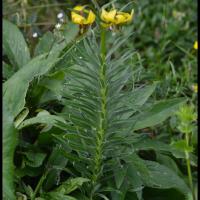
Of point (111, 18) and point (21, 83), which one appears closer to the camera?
point (111, 18)

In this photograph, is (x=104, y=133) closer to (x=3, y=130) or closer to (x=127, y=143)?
(x=127, y=143)

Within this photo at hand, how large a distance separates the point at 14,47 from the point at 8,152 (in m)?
0.95

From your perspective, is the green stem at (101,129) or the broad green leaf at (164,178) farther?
the broad green leaf at (164,178)

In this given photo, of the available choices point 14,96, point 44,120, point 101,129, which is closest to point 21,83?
point 14,96

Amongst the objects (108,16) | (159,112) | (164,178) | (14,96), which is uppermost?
(108,16)

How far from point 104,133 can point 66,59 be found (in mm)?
658

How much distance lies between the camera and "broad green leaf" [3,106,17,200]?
1999 mm

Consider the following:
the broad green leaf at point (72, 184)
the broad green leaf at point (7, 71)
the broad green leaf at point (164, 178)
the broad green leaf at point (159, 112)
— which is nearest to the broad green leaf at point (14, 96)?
the broad green leaf at point (7, 71)

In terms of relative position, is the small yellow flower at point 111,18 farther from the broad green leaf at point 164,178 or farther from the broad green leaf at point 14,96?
the broad green leaf at point 164,178

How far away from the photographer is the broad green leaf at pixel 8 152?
2.00 m

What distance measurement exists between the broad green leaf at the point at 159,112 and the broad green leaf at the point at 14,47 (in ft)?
2.40

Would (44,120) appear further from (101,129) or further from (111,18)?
(111,18)

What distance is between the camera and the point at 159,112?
245 cm

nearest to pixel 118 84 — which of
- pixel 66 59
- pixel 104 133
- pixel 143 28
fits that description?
pixel 104 133
